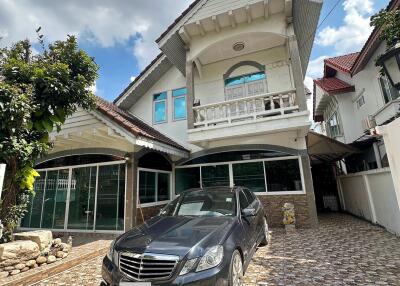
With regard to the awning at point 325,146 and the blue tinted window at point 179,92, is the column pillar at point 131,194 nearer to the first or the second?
the blue tinted window at point 179,92

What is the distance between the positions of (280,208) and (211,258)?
6538mm

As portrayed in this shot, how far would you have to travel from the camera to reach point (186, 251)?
2.95m

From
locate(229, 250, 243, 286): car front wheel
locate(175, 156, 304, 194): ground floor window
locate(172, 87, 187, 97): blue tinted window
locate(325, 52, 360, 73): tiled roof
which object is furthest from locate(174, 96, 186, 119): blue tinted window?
locate(325, 52, 360, 73): tiled roof

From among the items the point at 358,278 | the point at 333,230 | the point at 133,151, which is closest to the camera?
the point at 358,278

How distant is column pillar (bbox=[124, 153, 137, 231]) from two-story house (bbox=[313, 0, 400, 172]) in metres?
8.98

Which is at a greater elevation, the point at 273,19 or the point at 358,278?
the point at 273,19

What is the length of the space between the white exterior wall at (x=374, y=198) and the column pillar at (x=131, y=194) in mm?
7656

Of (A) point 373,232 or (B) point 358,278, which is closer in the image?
(B) point 358,278

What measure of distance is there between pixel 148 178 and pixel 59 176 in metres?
4.00

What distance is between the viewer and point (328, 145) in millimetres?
10375

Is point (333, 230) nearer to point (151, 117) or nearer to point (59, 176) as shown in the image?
point (151, 117)

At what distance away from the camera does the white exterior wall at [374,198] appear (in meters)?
6.71

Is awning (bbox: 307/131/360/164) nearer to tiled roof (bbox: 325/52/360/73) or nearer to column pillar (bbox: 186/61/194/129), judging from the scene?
tiled roof (bbox: 325/52/360/73)

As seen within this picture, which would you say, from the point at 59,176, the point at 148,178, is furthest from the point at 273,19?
the point at 59,176
